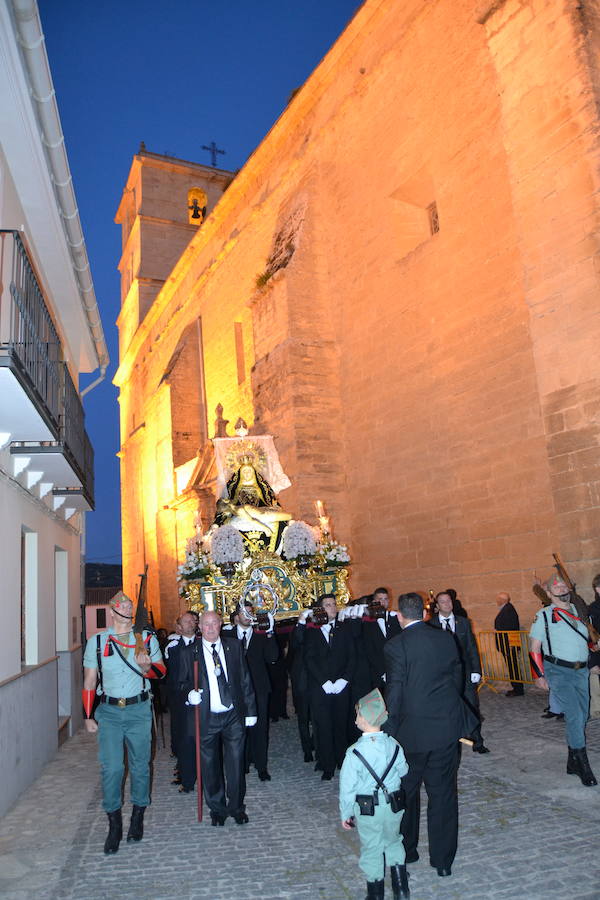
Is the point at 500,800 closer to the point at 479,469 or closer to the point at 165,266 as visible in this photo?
the point at 479,469

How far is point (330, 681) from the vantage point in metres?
6.80

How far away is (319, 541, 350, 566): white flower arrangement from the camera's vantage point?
9766 millimetres

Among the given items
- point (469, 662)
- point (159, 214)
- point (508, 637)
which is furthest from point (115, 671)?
point (159, 214)

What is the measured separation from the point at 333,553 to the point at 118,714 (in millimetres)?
4880

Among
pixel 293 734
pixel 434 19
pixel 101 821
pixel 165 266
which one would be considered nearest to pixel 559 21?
pixel 434 19

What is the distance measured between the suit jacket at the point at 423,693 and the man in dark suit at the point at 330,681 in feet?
8.11

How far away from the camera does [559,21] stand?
982cm

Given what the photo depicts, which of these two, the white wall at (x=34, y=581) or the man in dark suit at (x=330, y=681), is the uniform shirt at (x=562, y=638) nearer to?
the man in dark suit at (x=330, y=681)

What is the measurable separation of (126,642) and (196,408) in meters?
18.7

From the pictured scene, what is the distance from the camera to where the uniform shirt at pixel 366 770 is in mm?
3748

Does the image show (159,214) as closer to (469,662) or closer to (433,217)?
(433,217)

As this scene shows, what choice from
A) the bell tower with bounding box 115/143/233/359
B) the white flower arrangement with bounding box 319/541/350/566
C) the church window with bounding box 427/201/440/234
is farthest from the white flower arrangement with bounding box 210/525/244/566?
the bell tower with bounding box 115/143/233/359

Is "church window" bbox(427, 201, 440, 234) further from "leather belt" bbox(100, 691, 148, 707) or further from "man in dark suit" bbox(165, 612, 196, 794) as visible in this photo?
"leather belt" bbox(100, 691, 148, 707)

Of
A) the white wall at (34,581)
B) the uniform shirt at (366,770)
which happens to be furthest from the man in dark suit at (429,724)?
the white wall at (34,581)
